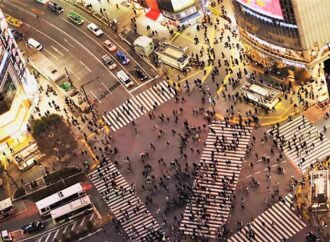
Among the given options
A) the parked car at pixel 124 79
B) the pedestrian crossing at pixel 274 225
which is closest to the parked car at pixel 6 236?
the pedestrian crossing at pixel 274 225

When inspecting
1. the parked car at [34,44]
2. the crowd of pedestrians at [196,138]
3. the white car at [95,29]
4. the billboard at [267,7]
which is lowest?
the crowd of pedestrians at [196,138]

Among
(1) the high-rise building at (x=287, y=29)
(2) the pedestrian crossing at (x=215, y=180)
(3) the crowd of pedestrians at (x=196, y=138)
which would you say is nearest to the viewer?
(2) the pedestrian crossing at (x=215, y=180)

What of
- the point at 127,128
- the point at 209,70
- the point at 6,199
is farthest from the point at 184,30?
the point at 6,199

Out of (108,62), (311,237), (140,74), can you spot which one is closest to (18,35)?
(108,62)

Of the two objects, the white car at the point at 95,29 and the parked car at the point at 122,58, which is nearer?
the parked car at the point at 122,58

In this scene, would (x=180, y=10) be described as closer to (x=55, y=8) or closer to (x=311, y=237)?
(x=55, y=8)

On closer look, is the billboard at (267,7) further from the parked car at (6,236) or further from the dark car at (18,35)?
the parked car at (6,236)

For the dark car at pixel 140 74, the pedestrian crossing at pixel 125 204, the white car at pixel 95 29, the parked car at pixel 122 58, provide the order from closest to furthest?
1. the pedestrian crossing at pixel 125 204
2. the dark car at pixel 140 74
3. the parked car at pixel 122 58
4. the white car at pixel 95 29
